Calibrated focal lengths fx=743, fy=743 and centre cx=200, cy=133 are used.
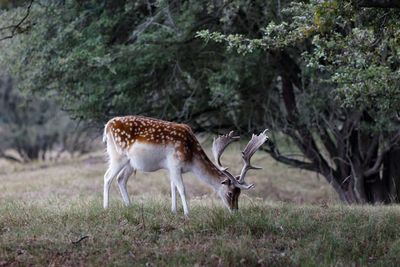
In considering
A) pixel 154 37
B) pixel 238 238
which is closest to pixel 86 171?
pixel 154 37

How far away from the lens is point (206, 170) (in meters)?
10.4

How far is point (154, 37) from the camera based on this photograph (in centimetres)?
1427

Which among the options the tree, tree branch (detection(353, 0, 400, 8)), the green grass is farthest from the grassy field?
tree branch (detection(353, 0, 400, 8))

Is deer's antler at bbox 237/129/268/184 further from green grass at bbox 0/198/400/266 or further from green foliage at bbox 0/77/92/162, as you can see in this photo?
green foliage at bbox 0/77/92/162

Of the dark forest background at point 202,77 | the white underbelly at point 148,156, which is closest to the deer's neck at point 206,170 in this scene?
the white underbelly at point 148,156

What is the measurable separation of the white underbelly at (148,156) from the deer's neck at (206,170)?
426 millimetres

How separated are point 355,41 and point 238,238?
11.7 feet

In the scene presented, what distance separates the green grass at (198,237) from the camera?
8.00 m

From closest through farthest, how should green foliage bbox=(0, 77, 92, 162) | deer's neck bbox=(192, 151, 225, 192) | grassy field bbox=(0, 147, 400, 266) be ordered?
grassy field bbox=(0, 147, 400, 266)
deer's neck bbox=(192, 151, 225, 192)
green foliage bbox=(0, 77, 92, 162)

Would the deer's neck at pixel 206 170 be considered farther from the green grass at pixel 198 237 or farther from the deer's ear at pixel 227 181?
the green grass at pixel 198 237

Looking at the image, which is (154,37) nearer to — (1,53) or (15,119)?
Result: (1,53)

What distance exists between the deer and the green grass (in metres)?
0.38

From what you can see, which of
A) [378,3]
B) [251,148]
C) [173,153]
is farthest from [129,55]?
[378,3]

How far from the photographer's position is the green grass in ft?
26.2
